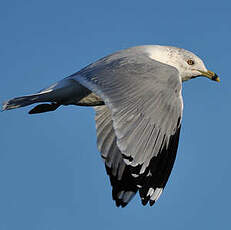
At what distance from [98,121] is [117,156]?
535mm

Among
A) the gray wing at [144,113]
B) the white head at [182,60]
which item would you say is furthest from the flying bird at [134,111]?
the white head at [182,60]

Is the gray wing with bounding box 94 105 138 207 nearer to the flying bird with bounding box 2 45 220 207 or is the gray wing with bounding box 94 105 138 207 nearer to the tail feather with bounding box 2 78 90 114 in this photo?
the flying bird with bounding box 2 45 220 207

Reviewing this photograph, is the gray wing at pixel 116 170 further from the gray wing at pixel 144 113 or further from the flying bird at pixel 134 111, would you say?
the gray wing at pixel 144 113

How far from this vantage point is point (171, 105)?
213 inches

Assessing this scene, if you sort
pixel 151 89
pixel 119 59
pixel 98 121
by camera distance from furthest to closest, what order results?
pixel 98 121
pixel 119 59
pixel 151 89

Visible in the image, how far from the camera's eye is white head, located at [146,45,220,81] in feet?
23.1

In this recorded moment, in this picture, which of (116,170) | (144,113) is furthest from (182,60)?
(144,113)

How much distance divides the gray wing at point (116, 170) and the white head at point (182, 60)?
1109 mm

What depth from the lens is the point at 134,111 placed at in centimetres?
526

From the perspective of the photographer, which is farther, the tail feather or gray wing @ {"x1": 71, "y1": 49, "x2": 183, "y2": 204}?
the tail feather

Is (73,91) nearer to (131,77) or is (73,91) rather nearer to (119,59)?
(119,59)

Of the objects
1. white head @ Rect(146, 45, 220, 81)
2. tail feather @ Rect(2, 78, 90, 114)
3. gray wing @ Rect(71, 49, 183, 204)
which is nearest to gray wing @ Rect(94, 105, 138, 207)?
tail feather @ Rect(2, 78, 90, 114)

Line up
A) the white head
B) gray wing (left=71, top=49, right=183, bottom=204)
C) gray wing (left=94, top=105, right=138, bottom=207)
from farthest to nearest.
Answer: the white head
gray wing (left=94, top=105, right=138, bottom=207)
gray wing (left=71, top=49, right=183, bottom=204)

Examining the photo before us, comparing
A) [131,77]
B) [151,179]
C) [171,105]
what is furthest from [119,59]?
[151,179]
